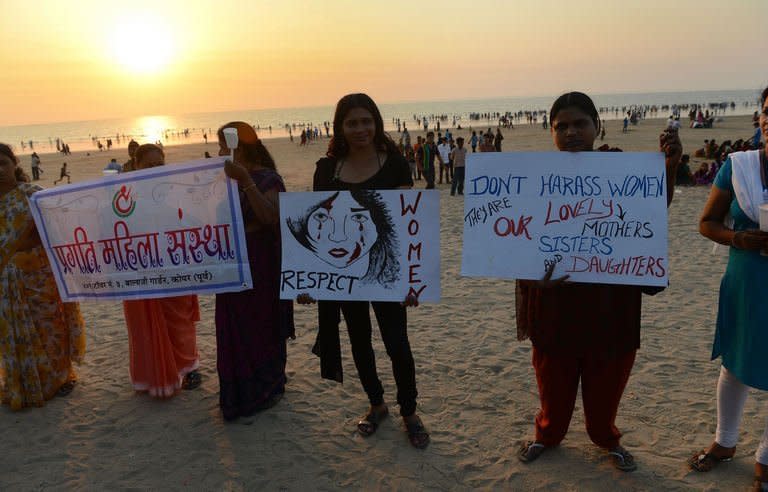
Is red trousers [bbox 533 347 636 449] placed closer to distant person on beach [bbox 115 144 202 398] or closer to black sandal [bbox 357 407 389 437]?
black sandal [bbox 357 407 389 437]

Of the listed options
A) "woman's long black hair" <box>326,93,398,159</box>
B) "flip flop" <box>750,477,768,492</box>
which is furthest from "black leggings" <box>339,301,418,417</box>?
"flip flop" <box>750,477,768,492</box>

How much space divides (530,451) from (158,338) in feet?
10.1

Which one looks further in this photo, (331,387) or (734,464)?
(331,387)

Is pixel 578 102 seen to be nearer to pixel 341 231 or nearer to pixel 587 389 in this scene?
pixel 341 231

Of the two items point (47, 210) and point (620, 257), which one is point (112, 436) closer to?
point (47, 210)

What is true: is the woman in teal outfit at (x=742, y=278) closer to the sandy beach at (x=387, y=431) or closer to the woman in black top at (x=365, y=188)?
the sandy beach at (x=387, y=431)

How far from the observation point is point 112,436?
3725mm

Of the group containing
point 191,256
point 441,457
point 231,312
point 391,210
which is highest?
point 391,210

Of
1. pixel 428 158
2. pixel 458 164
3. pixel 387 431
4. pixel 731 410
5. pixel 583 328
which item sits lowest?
pixel 387 431

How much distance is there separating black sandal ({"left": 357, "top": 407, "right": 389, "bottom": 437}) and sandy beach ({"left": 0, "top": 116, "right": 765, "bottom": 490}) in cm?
6

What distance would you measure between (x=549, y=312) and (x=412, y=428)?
4.49ft

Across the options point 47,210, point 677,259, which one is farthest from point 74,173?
point 677,259

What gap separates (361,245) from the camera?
3135mm

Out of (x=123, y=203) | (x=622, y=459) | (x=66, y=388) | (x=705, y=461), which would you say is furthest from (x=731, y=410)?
(x=66, y=388)
